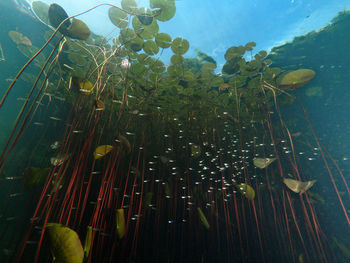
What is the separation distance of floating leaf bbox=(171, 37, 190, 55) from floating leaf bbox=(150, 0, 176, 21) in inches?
22.1

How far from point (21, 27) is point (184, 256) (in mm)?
8400

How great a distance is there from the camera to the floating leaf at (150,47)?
2.49m

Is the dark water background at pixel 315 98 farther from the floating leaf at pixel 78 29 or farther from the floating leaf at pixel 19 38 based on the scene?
the floating leaf at pixel 78 29

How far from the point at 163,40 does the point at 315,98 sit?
6397mm

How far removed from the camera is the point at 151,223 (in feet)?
15.8

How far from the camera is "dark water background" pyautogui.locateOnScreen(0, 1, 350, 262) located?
3.40 metres

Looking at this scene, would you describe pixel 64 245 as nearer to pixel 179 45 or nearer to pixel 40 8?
pixel 179 45

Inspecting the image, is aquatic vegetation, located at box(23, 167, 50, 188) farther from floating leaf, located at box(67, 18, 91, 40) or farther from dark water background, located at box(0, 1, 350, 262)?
floating leaf, located at box(67, 18, 91, 40)

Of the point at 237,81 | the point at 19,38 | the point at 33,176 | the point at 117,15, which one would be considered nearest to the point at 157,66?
the point at 117,15

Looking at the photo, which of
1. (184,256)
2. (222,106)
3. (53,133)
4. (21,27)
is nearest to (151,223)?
(184,256)

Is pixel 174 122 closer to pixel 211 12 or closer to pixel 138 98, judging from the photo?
pixel 138 98

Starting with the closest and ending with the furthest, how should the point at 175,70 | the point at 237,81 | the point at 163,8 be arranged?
1. the point at 163,8
2. the point at 175,70
3. the point at 237,81

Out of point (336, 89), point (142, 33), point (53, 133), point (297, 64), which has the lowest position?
point (53, 133)

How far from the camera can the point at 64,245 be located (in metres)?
1.07
